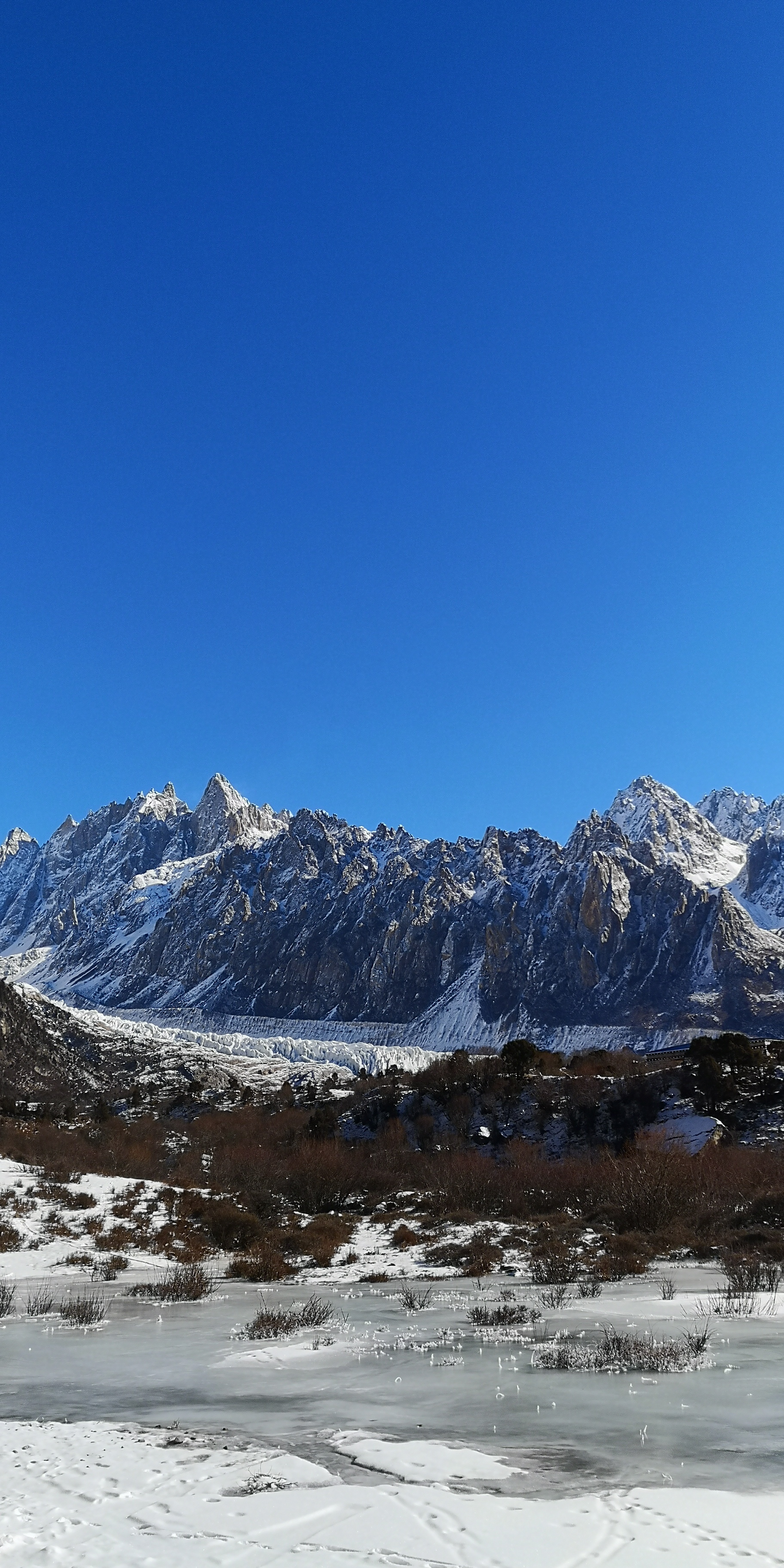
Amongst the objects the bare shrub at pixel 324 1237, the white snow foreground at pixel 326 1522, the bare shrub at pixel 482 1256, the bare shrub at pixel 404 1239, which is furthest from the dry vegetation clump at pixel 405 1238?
the white snow foreground at pixel 326 1522

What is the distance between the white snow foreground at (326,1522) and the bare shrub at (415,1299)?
10781 mm

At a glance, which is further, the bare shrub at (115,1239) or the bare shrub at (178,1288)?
the bare shrub at (115,1239)

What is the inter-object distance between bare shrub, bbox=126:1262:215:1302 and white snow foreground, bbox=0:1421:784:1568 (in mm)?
12703

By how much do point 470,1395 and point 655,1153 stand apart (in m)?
25.4

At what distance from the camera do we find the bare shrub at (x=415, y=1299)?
58.5 ft

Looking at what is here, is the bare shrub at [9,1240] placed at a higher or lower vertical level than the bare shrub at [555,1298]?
lower

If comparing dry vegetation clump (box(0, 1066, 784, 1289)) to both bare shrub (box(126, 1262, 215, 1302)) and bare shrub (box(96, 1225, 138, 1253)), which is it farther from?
bare shrub (box(126, 1262, 215, 1302))

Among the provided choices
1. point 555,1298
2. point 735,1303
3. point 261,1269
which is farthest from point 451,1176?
point 735,1303

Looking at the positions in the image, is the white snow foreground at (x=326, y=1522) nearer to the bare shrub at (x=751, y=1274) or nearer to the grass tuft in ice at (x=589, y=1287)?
the bare shrub at (x=751, y=1274)

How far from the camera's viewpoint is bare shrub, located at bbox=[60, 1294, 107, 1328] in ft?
53.7

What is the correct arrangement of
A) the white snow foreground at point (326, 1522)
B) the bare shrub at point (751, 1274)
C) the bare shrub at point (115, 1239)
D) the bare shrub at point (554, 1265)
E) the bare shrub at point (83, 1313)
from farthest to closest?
the bare shrub at point (115, 1239) → the bare shrub at point (554, 1265) → the bare shrub at point (751, 1274) → the bare shrub at point (83, 1313) → the white snow foreground at point (326, 1522)

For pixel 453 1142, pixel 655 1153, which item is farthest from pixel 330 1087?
pixel 655 1153

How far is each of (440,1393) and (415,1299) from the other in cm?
900

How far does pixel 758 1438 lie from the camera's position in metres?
8.23
